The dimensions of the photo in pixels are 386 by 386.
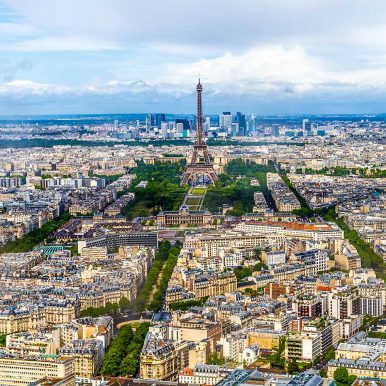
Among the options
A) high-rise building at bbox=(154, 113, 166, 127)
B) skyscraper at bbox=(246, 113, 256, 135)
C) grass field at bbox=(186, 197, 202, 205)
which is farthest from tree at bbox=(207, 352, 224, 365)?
high-rise building at bbox=(154, 113, 166, 127)

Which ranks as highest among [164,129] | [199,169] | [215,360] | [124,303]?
[164,129]

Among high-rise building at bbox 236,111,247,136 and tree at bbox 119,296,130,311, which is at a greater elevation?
high-rise building at bbox 236,111,247,136

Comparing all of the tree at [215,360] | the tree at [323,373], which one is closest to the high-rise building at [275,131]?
the tree at [215,360]

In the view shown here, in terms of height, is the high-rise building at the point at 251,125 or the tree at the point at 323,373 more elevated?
the high-rise building at the point at 251,125

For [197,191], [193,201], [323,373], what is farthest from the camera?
[197,191]

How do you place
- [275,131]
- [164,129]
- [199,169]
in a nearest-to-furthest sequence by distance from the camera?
[199,169]
[275,131]
[164,129]

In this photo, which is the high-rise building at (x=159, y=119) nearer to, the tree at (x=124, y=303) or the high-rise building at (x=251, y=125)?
the high-rise building at (x=251, y=125)

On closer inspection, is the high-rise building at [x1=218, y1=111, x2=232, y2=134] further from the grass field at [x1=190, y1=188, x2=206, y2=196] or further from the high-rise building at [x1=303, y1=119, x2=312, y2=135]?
the grass field at [x1=190, y1=188, x2=206, y2=196]

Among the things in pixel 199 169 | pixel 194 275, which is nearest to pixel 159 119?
pixel 199 169

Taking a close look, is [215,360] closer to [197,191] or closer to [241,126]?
[197,191]

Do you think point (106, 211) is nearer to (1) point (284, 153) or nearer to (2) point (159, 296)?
(2) point (159, 296)

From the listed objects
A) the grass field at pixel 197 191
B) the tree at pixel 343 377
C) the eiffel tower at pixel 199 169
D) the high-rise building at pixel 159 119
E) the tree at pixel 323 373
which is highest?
the high-rise building at pixel 159 119

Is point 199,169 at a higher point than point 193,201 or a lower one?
→ higher
